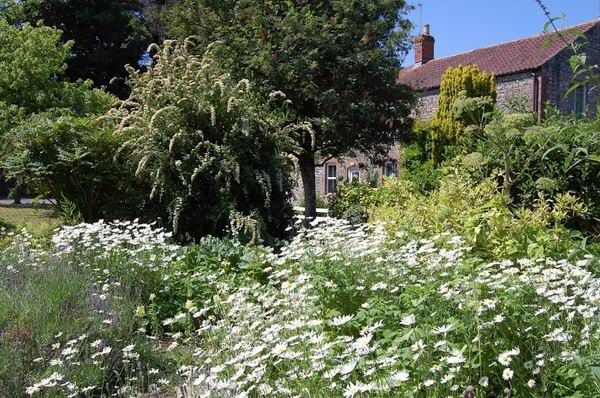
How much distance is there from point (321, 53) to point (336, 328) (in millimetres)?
10740

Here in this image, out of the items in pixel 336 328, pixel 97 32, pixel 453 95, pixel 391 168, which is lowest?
pixel 391 168

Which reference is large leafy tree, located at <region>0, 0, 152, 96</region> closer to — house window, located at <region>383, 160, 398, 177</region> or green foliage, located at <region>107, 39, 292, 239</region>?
house window, located at <region>383, 160, 398, 177</region>

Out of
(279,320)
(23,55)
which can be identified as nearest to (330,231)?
(279,320)

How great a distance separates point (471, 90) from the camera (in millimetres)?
17266

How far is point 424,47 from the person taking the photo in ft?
90.3

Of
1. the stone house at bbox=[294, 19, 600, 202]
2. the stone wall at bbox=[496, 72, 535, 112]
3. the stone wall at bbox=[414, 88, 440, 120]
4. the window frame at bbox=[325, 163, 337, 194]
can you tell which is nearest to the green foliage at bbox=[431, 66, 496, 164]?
the stone house at bbox=[294, 19, 600, 202]

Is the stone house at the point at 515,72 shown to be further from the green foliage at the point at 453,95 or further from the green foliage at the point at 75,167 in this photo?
the green foliage at the point at 75,167

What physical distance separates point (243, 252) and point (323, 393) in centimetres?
317

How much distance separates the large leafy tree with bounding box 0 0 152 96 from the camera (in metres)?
24.5

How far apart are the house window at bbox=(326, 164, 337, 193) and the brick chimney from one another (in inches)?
234

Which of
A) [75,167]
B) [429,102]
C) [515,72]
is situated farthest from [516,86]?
[75,167]

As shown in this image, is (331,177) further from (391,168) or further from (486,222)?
(486,222)

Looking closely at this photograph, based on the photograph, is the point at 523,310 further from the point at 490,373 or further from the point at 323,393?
the point at 323,393

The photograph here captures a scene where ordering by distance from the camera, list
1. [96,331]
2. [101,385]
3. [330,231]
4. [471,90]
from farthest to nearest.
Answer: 1. [471,90]
2. [330,231]
3. [96,331]
4. [101,385]
